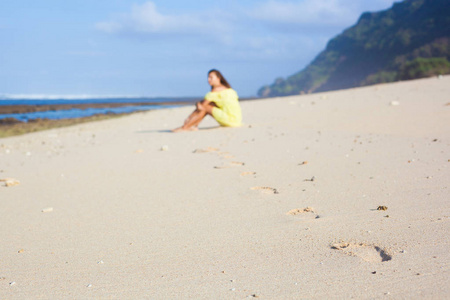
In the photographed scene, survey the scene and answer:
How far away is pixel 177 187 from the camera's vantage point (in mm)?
3301

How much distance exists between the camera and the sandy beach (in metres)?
1.58

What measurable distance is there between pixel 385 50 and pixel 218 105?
55660 mm

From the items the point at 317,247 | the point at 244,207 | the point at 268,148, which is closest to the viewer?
the point at 317,247

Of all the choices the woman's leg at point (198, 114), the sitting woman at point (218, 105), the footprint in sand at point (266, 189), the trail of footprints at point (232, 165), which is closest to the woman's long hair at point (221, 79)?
the sitting woman at point (218, 105)

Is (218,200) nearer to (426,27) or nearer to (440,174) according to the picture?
(440,174)

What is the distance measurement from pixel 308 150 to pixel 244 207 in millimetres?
2145

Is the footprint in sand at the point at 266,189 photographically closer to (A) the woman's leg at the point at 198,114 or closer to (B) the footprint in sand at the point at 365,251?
(B) the footprint in sand at the point at 365,251

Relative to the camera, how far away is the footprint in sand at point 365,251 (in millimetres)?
1694

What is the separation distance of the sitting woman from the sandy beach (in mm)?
3127

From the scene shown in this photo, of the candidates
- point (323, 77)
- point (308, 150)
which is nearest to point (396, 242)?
point (308, 150)

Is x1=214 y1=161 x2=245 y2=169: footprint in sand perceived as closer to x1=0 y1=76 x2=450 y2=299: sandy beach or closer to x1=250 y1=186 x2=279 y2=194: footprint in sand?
x1=0 y1=76 x2=450 y2=299: sandy beach

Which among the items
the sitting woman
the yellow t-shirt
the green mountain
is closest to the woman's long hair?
the sitting woman

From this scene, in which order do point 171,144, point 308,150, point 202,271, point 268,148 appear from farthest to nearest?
point 171,144 < point 268,148 < point 308,150 < point 202,271

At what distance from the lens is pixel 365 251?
1771mm
